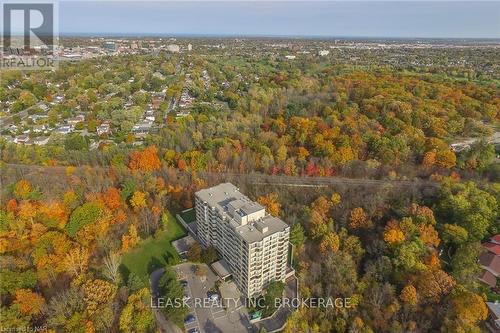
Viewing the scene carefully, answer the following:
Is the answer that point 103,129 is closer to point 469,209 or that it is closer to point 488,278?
point 469,209

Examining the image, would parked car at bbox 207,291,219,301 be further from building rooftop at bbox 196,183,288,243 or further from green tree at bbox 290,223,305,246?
green tree at bbox 290,223,305,246

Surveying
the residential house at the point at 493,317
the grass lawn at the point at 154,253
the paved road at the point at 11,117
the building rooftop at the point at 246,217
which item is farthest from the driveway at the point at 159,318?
the paved road at the point at 11,117

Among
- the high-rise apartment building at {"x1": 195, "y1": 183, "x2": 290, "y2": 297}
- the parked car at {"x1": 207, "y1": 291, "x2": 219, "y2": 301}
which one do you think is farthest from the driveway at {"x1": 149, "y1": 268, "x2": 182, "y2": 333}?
the high-rise apartment building at {"x1": 195, "y1": 183, "x2": 290, "y2": 297}

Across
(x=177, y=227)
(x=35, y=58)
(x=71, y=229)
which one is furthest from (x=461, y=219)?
(x=35, y=58)

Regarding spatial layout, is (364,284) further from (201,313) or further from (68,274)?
(68,274)

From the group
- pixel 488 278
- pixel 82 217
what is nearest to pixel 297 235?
pixel 488 278

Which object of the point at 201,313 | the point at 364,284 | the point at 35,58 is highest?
the point at 35,58

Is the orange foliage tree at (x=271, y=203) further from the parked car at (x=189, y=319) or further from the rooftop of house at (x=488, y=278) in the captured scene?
the rooftop of house at (x=488, y=278)
